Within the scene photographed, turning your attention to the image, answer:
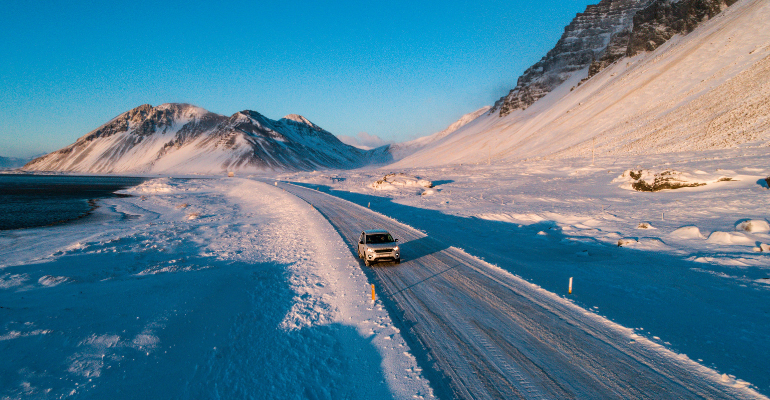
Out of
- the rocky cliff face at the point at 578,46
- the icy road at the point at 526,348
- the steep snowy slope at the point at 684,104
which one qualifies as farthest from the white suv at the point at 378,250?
the rocky cliff face at the point at 578,46

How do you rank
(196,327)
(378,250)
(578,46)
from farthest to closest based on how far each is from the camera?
(578,46) < (378,250) < (196,327)

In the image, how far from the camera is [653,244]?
16.7m

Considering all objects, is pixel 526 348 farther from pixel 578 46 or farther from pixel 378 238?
pixel 578 46

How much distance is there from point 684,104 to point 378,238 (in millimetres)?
71469

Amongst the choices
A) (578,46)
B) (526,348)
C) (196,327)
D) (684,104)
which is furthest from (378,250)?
(578,46)

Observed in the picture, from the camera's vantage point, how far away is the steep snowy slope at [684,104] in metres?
46.5

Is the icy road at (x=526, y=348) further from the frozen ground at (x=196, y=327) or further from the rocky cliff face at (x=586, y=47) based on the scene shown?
the rocky cliff face at (x=586, y=47)

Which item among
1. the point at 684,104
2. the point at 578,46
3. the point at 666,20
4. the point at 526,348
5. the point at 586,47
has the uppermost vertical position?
the point at 578,46

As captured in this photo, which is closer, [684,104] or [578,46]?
[684,104]

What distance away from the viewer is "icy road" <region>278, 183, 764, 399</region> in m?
6.68

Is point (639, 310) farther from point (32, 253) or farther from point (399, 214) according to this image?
point (32, 253)

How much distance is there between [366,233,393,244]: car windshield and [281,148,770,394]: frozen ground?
4655 mm

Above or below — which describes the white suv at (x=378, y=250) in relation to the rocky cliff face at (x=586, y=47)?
below

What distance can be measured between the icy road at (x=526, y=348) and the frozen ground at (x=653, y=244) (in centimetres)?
76
